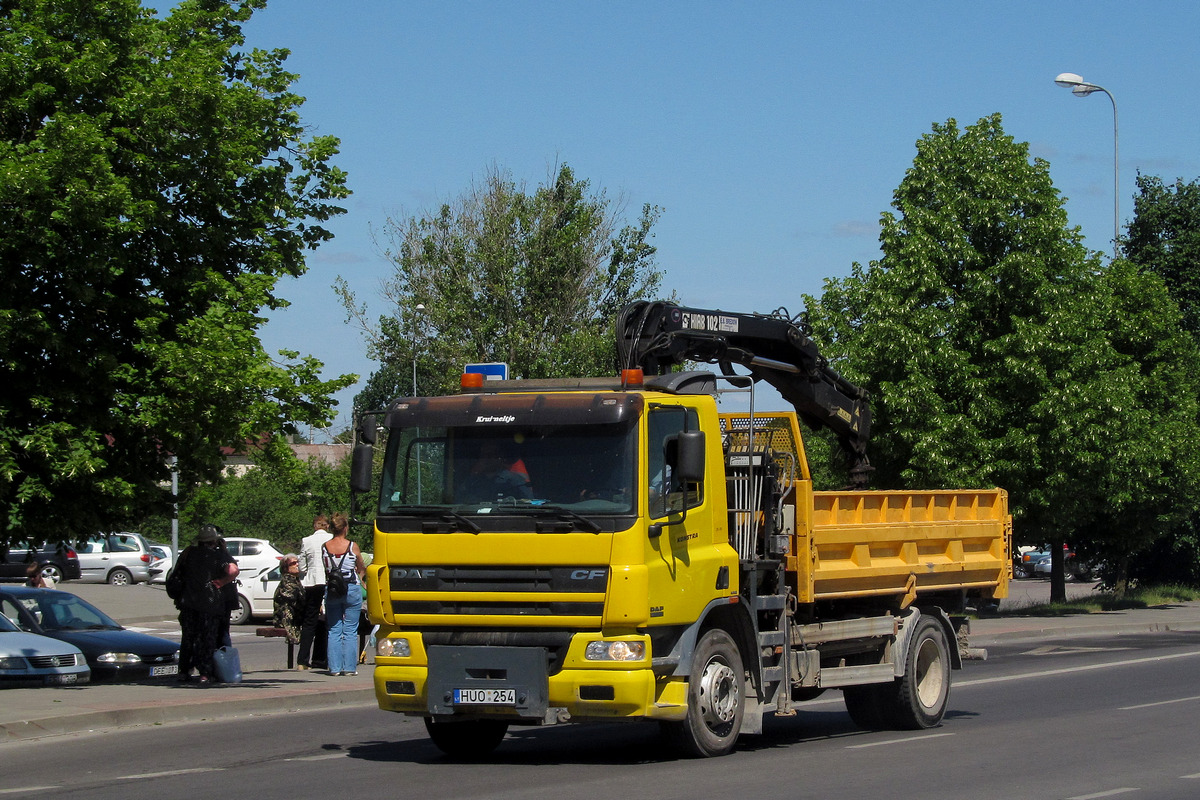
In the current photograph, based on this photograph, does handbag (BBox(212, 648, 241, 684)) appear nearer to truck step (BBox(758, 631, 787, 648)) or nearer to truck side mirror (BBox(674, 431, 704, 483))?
truck step (BBox(758, 631, 787, 648))

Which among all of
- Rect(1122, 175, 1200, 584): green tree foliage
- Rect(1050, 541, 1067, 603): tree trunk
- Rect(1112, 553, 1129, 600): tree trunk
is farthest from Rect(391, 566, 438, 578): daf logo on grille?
Rect(1122, 175, 1200, 584): green tree foliage

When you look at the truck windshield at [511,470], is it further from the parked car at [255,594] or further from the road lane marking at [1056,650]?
the parked car at [255,594]

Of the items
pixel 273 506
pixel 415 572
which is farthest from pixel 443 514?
pixel 273 506

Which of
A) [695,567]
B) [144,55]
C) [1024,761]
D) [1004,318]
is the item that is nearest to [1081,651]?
[1004,318]

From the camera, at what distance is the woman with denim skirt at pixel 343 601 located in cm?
1673

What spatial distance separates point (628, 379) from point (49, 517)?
28.4 ft

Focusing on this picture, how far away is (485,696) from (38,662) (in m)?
8.09

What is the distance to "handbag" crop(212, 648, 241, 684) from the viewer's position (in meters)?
16.2

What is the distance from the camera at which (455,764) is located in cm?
1033

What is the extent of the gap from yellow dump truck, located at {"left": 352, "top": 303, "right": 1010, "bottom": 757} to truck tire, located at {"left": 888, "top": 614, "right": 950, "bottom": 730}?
22.4 inches

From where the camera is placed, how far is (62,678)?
1552 cm

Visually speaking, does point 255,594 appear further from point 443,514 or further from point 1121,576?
point 1121,576

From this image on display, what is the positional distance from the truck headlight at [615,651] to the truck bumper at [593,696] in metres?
0.08

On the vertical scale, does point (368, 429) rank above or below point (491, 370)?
below
